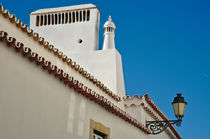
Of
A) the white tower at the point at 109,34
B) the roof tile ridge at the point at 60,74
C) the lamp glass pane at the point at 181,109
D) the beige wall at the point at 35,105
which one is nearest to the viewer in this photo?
the beige wall at the point at 35,105

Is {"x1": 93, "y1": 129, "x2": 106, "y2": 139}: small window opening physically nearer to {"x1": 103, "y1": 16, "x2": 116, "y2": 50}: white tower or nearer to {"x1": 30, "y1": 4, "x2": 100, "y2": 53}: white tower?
{"x1": 103, "y1": 16, "x2": 116, "y2": 50}: white tower

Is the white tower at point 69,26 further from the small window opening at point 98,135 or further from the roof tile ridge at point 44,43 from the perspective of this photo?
the small window opening at point 98,135

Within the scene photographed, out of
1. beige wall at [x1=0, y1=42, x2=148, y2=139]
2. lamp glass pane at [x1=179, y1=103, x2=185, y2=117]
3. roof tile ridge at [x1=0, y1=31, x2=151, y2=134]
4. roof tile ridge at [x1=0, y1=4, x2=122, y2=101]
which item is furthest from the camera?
lamp glass pane at [x1=179, y1=103, x2=185, y2=117]

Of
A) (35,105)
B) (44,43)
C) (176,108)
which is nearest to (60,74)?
(35,105)

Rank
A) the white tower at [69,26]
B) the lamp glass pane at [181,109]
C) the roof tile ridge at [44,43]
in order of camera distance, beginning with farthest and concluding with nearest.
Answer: the white tower at [69,26], the lamp glass pane at [181,109], the roof tile ridge at [44,43]

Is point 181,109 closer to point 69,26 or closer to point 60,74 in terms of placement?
point 60,74

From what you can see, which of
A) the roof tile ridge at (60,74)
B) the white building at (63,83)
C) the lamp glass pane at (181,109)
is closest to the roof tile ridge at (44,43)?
the white building at (63,83)

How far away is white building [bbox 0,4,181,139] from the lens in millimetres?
5410

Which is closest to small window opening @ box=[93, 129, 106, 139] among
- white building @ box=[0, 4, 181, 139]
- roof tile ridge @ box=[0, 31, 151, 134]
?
white building @ box=[0, 4, 181, 139]

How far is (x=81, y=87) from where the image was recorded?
7.23m

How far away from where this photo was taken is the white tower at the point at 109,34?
13109 mm

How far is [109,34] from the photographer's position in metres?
13.6

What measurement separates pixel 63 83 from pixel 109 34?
277 inches

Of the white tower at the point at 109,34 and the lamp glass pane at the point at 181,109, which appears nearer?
the lamp glass pane at the point at 181,109
